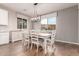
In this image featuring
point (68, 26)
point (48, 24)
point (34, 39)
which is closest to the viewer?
point (48, 24)

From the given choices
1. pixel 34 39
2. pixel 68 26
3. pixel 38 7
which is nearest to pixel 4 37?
pixel 34 39

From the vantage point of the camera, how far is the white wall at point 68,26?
3.45 metres

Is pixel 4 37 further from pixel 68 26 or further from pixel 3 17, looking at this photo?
pixel 68 26

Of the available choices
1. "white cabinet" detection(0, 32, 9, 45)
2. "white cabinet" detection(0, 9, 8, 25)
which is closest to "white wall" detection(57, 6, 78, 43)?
"white cabinet" detection(0, 32, 9, 45)

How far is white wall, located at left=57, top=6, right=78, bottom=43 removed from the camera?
11.3ft

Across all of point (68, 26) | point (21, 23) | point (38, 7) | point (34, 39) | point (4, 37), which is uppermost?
point (38, 7)

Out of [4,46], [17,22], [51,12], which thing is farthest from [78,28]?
[4,46]

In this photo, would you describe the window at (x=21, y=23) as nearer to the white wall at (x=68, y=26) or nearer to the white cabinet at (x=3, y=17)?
the white cabinet at (x=3, y=17)

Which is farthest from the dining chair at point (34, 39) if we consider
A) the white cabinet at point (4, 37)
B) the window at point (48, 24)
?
the white cabinet at point (4, 37)

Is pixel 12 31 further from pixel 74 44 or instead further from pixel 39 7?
pixel 74 44

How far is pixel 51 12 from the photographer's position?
2920mm

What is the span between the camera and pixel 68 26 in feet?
12.0

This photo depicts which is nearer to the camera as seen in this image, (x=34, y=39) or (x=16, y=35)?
(x=16, y=35)

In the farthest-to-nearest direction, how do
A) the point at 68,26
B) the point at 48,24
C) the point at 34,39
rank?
1. the point at 68,26
2. the point at 34,39
3. the point at 48,24
